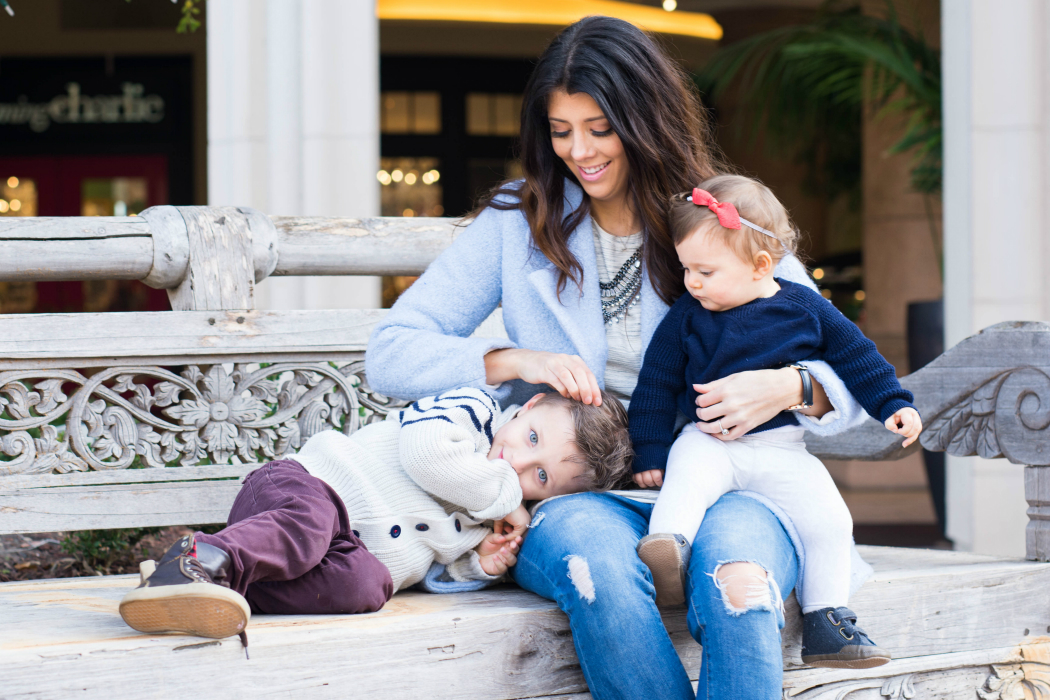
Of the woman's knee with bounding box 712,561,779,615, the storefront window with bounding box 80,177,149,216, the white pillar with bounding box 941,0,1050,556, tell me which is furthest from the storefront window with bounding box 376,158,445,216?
the woman's knee with bounding box 712,561,779,615

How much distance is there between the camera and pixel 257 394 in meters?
2.40

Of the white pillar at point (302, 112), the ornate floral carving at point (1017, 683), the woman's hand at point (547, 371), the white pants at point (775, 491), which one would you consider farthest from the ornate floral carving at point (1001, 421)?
the white pillar at point (302, 112)

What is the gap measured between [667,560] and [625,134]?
2.85ft

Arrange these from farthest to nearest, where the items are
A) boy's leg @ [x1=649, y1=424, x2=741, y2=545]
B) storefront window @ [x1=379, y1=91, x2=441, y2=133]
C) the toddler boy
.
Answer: storefront window @ [x1=379, y1=91, x2=441, y2=133] < boy's leg @ [x1=649, y1=424, x2=741, y2=545] < the toddler boy

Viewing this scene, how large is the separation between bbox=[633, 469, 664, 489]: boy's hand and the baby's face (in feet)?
1.14

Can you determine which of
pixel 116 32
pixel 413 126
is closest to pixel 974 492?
pixel 413 126

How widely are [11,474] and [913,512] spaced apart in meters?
5.50

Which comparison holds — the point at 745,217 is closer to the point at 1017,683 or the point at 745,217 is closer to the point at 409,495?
the point at 409,495

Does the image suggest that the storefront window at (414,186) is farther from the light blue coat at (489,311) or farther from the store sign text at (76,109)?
the light blue coat at (489,311)

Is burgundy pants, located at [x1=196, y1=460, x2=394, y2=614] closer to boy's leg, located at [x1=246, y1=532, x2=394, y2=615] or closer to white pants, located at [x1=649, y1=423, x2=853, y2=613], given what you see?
boy's leg, located at [x1=246, y1=532, x2=394, y2=615]

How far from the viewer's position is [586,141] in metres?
2.05

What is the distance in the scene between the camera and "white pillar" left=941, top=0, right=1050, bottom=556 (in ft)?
13.8

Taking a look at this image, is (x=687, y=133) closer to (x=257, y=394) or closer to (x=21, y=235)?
(x=257, y=394)

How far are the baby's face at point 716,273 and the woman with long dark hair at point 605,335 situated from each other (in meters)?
0.17
